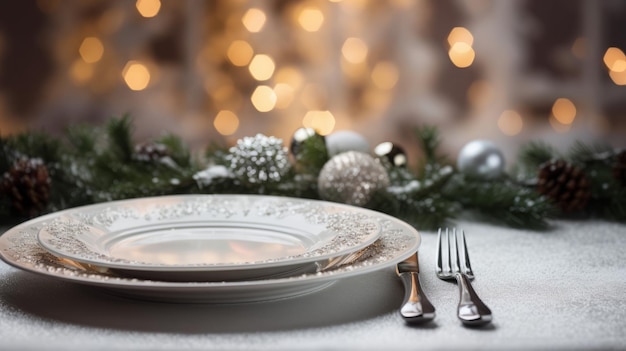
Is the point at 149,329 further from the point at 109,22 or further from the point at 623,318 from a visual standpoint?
the point at 109,22

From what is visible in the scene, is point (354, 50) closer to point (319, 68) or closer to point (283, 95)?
point (319, 68)

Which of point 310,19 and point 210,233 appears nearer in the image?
point 210,233

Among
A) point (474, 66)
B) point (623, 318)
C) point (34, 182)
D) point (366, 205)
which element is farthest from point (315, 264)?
point (474, 66)

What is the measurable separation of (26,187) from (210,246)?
0.37 metres

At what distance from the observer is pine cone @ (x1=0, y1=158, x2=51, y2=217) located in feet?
3.08

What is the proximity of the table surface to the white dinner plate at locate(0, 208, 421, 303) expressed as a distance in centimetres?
1

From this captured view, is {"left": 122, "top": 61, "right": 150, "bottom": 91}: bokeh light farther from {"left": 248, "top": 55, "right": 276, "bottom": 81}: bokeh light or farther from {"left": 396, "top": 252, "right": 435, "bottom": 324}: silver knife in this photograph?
{"left": 396, "top": 252, "right": 435, "bottom": 324}: silver knife

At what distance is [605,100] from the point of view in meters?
1.89

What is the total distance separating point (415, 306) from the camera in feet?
1.78

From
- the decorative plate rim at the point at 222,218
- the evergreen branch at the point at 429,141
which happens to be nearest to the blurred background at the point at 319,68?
the evergreen branch at the point at 429,141

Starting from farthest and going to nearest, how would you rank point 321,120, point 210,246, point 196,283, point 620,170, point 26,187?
point 321,120 → point 620,170 → point 26,187 → point 210,246 → point 196,283

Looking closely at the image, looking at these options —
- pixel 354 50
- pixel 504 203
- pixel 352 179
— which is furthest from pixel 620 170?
pixel 354 50

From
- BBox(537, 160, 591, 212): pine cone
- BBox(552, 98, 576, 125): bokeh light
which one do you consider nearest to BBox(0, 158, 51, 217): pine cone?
BBox(537, 160, 591, 212): pine cone

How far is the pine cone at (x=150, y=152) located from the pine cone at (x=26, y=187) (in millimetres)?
177
